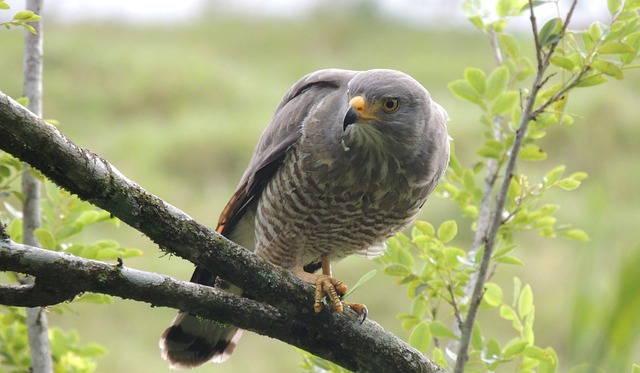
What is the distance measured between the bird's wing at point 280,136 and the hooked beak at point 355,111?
33 centimetres

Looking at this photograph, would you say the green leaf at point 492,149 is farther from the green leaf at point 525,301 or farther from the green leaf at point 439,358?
the green leaf at point 439,358

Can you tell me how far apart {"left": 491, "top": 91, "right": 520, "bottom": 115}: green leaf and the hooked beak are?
0.53 m

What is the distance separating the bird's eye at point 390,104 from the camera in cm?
323

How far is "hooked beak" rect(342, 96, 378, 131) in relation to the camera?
10.2 ft

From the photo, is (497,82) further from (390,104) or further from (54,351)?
(54,351)

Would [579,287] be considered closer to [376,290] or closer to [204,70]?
[376,290]

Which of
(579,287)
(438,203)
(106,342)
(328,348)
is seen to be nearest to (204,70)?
(438,203)

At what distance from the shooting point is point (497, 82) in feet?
10.6

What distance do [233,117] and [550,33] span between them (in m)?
7.97

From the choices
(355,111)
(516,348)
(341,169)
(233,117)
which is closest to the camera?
(516,348)

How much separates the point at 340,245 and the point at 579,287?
8.22 feet

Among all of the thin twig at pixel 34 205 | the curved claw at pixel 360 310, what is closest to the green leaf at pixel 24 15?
the thin twig at pixel 34 205

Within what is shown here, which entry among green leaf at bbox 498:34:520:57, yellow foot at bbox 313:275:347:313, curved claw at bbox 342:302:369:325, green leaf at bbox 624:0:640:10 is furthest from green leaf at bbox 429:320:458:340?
green leaf at bbox 624:0:640:10

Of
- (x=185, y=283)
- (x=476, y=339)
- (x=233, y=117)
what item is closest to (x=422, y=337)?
(x=476, y=339)
